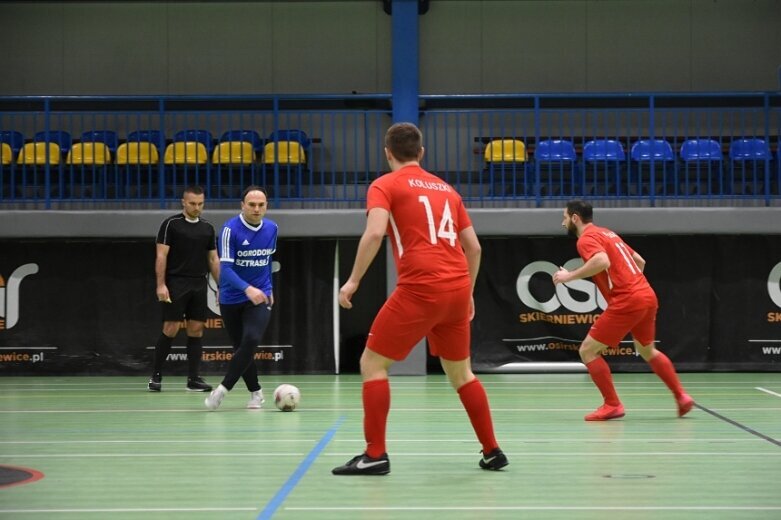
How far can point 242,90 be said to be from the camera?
1855 cm

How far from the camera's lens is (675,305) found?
14.7 meters

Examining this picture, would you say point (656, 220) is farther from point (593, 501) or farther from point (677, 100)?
point (593, 501)

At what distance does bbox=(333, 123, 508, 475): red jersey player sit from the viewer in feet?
19.5

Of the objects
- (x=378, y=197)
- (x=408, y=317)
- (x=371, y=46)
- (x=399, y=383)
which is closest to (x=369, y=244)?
(x=378, y=197)

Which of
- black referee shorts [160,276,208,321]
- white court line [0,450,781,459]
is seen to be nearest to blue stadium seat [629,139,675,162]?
black referee shorts [160,276,208,321]

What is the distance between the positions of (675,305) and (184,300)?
22.1 feet

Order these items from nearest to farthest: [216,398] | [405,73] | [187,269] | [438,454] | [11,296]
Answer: [438,454] < [216,398] < [187,269] < [11,296] < [405,73]

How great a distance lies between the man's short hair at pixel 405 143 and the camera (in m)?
6.20

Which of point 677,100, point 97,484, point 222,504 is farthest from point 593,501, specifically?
point 677,100

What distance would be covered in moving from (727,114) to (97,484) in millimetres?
14217

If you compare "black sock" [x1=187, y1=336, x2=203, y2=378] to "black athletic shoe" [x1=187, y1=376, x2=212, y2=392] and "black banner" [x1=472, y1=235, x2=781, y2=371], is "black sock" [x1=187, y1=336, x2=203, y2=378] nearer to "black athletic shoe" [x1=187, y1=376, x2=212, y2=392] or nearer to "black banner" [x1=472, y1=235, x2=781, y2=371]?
"black athletic shoe" [x1=187, y1=376, x2=212, y2=392]

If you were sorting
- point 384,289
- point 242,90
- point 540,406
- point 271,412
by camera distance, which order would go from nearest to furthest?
point 271,412, point 540,406, point 384,289, point 242,90

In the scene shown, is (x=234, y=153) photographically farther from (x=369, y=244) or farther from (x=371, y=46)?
(x=369, y=244)

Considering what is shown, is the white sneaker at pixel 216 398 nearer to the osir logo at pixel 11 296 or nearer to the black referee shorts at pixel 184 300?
the black referee shorts at pixel 184 300
